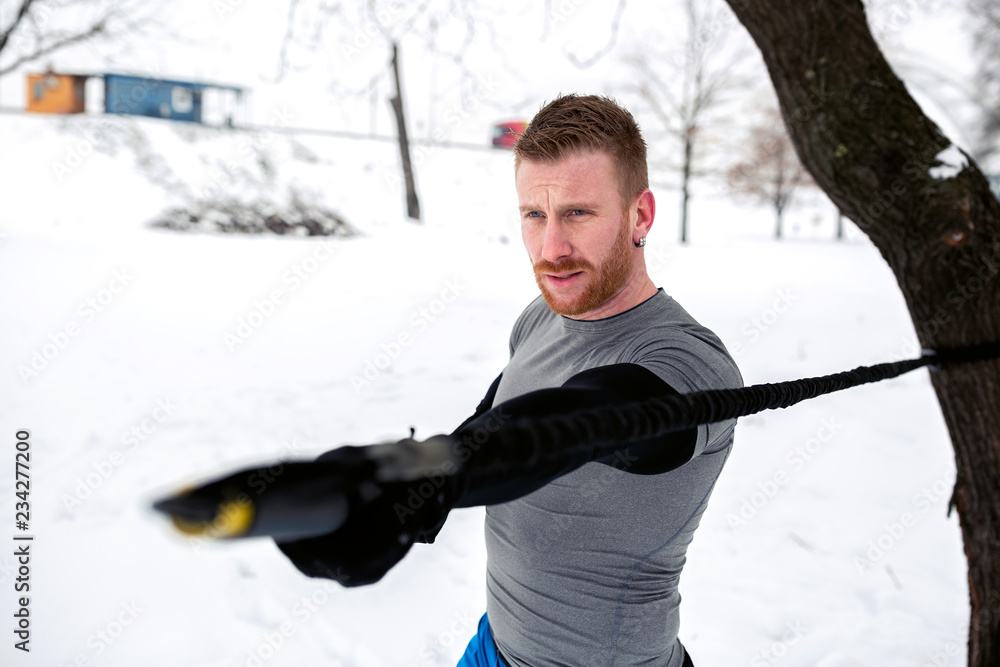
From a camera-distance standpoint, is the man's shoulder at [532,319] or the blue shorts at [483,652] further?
the man's shoulder at [532,319]

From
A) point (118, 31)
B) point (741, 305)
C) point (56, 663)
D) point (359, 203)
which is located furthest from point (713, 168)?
point (56, 663)

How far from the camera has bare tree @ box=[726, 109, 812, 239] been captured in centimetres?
1888

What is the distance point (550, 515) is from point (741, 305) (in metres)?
7.58

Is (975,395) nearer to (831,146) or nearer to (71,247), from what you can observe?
(831,146)

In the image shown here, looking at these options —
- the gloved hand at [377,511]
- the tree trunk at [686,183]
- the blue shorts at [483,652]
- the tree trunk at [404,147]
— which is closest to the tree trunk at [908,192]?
the blue shorts at [483,652]

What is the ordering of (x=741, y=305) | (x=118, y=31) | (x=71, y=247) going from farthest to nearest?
(x=118, y=31) → (x=741, y=305) → (x=71, y=247)

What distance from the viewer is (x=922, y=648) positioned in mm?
2621

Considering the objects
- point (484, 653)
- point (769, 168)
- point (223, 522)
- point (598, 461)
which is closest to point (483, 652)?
point (484, 653)

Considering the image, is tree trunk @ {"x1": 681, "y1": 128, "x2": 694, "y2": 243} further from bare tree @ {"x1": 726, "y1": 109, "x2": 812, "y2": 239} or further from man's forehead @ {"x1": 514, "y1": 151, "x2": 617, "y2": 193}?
man's forehead @ {"x1": 514, "y1": 151, "x2": 617, "y2": 193}

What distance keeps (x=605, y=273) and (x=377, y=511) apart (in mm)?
899

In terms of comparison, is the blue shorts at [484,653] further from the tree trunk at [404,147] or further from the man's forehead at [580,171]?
the tree trunk at [404,147]

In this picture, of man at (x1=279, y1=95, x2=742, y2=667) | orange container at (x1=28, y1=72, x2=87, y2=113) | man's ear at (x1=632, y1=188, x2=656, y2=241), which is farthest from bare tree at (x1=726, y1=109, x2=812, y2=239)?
man at (x1=279, y1=95, x2=742, y2=667)

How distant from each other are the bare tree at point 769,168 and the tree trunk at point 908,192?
59.1ft

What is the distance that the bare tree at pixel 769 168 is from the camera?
1888 cm
